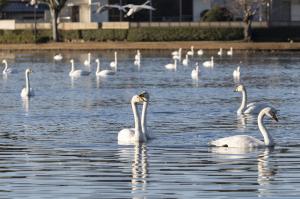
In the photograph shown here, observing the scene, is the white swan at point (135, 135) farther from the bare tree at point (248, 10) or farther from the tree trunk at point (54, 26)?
the tree trunk at point (54, 26)

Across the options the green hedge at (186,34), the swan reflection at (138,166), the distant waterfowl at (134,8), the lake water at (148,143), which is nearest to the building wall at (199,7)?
the distant waterfowl at (134,8)

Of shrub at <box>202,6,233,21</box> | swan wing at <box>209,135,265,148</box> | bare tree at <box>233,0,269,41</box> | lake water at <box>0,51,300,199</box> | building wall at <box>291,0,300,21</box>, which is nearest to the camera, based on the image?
lake water at <box>0,51,300,199</box>

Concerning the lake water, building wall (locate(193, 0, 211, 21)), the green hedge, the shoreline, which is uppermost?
building wall (locate(193, 0, 211, 21))

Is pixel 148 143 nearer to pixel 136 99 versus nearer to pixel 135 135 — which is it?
pixel 135 135

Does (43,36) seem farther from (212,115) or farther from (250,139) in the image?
(250,139)

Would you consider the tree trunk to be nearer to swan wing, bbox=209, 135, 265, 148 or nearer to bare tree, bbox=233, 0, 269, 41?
bare tree, bbox=233, 0, 269, 41

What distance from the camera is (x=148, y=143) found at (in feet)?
84.1

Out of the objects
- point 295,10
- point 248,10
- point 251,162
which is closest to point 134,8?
point 248,10

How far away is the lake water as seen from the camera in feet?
62.0

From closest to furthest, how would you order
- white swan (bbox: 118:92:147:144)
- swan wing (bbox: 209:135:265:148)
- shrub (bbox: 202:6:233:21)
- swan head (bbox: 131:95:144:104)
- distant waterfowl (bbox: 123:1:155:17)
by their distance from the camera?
swan wing (bbox: 209:135:265:148) → white swan (bbox: 118:92:147:144) → swan head (bbox: 131:95:144:104) → shrub (bbox: 202:6:233:21) → distant waterfowl (bbox: 123:1:155:17)

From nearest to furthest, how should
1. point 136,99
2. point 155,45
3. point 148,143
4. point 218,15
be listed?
point 148,143, point 136,99, point 155,45, point 218,15

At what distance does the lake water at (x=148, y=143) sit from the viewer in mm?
18891

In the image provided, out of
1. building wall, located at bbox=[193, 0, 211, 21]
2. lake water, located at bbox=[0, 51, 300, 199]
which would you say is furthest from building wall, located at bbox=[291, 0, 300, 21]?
lake water, located at bbox=[0, 51, 300, 199]

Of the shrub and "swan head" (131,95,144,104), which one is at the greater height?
"swan head" (131,95,144,104)
